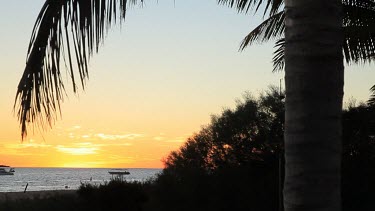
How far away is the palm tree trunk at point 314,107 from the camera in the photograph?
352 centimetres

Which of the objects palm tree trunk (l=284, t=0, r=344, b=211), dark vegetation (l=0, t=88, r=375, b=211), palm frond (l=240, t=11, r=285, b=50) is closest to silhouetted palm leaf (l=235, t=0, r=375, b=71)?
palm frond (l=240, t=11, r=285, b=50)

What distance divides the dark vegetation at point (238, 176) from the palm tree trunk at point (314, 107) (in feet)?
59.1

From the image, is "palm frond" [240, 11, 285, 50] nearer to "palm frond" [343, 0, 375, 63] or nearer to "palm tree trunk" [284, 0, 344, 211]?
"palm frond" [343, 0, 375, 63]

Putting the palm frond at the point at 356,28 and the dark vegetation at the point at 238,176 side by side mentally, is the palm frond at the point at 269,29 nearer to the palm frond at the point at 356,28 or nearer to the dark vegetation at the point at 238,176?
the palm frond at the point at 356,28

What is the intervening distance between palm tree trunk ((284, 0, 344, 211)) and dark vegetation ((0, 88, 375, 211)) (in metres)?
18.0

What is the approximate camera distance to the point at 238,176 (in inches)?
969

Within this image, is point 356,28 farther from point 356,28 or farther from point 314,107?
point 314,107

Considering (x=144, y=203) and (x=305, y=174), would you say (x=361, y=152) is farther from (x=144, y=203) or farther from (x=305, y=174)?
(x=305, y=174)

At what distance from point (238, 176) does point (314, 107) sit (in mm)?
21262

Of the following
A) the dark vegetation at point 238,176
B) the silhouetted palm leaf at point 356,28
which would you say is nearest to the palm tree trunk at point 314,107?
the silhouetted palm leaf at point 356,28

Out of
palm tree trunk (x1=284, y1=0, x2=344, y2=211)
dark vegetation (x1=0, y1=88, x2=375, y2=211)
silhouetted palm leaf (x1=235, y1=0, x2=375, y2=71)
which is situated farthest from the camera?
dark vegetation (x1=0, y1=88, x2=375, y2=211)

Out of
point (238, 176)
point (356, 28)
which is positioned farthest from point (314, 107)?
point (238, 176)

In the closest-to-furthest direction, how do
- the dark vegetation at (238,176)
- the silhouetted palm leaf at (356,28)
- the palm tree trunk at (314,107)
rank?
the palm tree trunk at (314,107), the silhouetted palm leaf at (356,28), the dark vegetation at (238,176)

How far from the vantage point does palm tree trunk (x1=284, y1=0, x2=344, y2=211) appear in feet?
11.6
